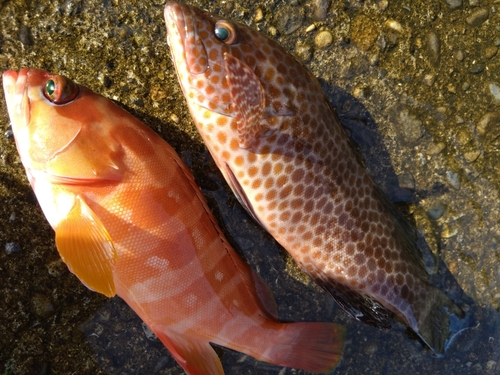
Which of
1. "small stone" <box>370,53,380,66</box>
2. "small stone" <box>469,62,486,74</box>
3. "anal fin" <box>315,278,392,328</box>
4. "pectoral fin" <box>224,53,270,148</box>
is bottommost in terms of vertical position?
"anal fin" <box>315,278,392,328</box>

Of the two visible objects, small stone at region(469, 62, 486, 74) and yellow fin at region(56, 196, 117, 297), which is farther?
small stone at region(469, 62, 486, 74)

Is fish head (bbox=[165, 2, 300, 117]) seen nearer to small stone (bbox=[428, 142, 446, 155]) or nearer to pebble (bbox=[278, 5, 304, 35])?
pebble (bbox=[278, 5, 304, 35])

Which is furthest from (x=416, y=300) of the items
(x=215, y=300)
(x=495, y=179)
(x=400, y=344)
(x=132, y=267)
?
(x=132, y=267)

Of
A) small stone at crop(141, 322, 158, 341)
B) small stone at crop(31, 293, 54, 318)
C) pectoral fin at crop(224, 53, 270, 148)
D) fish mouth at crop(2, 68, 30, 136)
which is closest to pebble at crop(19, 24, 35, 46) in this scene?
fish mouth at crop(2, 68, 30, 136)

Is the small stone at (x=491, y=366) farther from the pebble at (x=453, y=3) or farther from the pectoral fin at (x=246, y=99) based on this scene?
the pebble at (x=453, y=3)

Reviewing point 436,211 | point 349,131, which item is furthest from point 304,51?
point 436,211

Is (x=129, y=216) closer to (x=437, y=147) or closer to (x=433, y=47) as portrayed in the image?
(x=437, y=147)

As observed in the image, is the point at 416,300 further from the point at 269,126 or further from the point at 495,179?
the point at 269,126
